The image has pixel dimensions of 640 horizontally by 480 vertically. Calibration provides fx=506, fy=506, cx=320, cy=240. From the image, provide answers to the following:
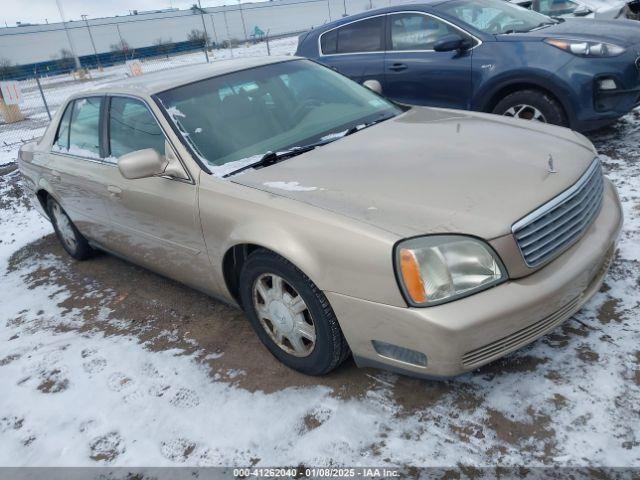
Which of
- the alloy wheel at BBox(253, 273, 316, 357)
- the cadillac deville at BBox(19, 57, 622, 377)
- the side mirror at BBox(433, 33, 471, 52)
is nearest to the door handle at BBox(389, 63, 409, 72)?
the side mirror at BBox(433, 33, 471, 52)

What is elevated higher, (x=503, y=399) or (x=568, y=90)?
(x=568, y=90)

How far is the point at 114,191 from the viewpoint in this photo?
3.36 m

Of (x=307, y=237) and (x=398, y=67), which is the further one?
(x=398, y=67)

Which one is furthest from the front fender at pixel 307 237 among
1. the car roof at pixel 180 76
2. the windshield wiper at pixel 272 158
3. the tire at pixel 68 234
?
the tire at pixel 68 234

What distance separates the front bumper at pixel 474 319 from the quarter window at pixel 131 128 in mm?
1585

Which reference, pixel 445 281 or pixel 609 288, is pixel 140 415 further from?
pixel 609 288

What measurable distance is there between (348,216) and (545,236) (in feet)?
2.73

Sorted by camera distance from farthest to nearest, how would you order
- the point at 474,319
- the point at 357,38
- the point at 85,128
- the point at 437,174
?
1. the point at 357,38
2. the point at 85,128
3. the point at 437,174
4. the point at 474,319

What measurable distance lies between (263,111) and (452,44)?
2.78 metres

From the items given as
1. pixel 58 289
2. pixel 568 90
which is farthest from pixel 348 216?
pixel 568 90

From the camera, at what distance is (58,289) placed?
4.24 metres

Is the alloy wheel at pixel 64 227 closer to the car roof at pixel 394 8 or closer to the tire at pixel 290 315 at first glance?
the tire at pixel 290 315

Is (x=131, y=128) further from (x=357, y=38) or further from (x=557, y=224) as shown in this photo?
(x=357, y=38)

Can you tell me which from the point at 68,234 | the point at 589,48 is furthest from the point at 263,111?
the point at 589,48
